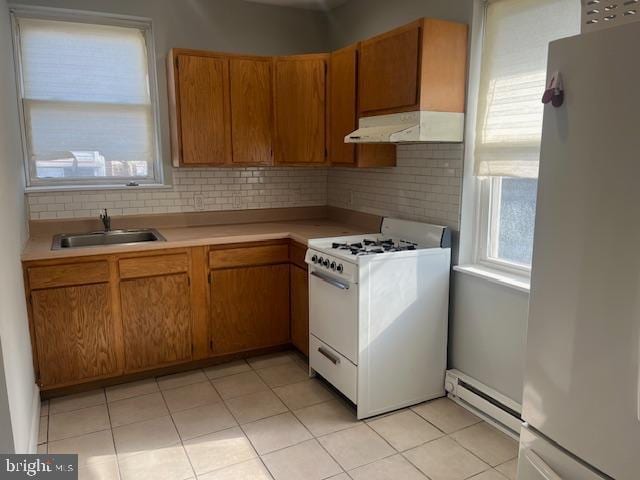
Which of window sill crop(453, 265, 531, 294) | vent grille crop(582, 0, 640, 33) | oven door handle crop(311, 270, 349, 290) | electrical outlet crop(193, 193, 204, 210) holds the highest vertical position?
vent grille crop(582, 0, 640, 33)

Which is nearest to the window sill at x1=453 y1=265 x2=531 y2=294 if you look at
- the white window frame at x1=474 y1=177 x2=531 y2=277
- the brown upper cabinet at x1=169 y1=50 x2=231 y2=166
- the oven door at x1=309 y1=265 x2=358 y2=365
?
the white window frame at x1=474 y1=177 x2=531 y2=277

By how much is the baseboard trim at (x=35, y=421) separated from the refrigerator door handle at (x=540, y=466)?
2177mm

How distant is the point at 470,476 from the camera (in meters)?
2.27

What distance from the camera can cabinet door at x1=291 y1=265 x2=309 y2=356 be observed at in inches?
134

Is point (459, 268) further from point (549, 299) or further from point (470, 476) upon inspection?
point (549, 299)

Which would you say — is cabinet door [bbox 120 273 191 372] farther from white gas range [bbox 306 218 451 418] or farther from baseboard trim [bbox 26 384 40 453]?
white gas range [bbox 306 218 451 418]

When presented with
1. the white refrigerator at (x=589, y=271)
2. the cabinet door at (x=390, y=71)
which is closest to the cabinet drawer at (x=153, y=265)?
the cabinet door at (x=390, y=71)

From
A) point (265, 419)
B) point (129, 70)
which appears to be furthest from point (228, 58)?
point (265, 419)

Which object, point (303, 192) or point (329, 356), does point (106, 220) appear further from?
point (329, 356)

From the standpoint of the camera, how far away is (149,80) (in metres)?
3.62

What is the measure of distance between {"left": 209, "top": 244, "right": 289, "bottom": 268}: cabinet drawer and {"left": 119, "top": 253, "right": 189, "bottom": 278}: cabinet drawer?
201mm

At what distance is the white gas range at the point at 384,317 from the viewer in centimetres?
269

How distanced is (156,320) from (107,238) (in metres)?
0.78

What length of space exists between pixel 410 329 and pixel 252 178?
76.8 inches
